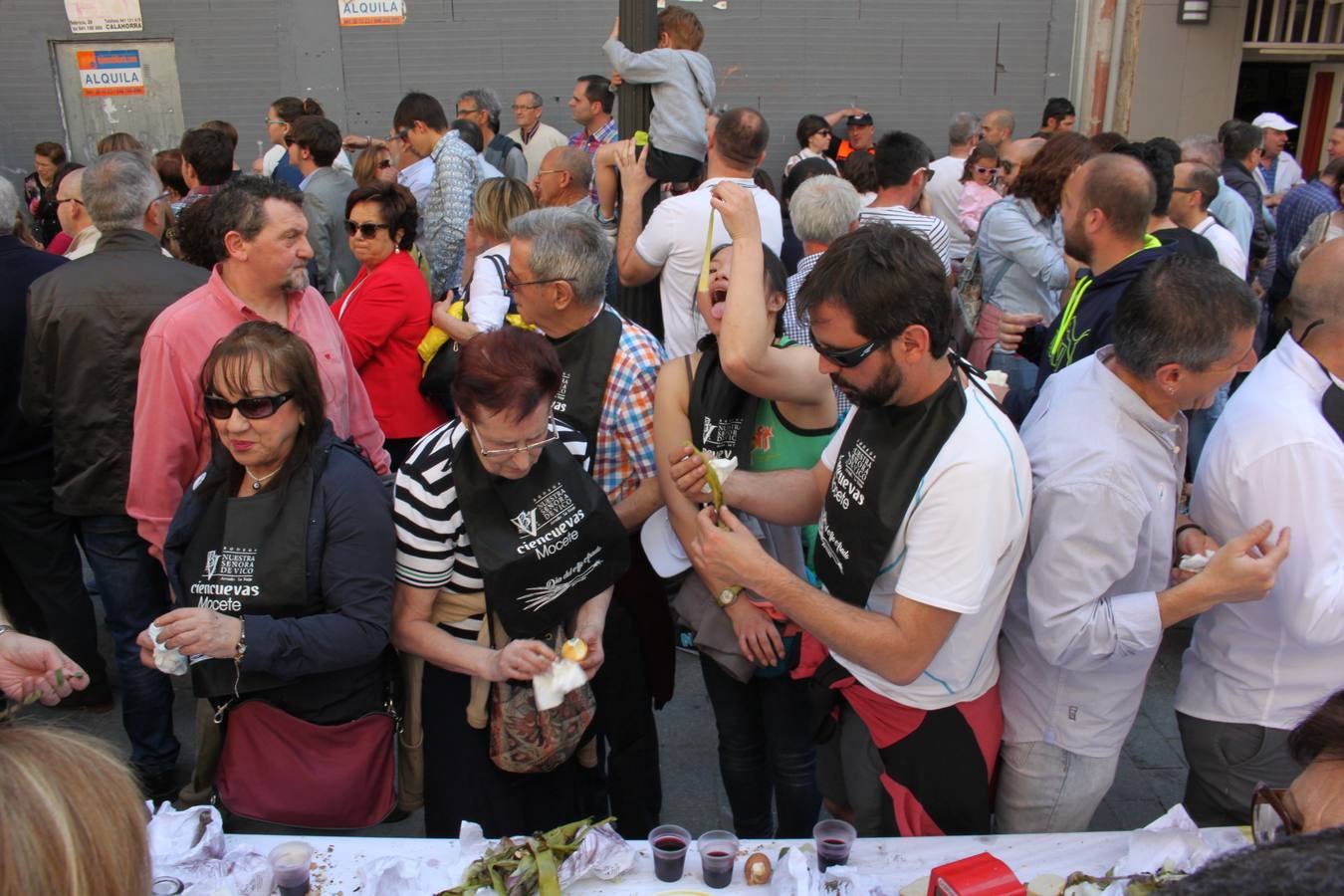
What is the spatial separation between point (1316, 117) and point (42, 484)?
13.5 m

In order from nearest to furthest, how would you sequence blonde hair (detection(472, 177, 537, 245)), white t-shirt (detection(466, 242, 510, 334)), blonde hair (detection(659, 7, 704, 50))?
white t-shirt (detection(466, 242, 510, 334)), blonde hair (detection(472, 177, 537, 245)), blonde hair (detection(659, 7, 704, 50))

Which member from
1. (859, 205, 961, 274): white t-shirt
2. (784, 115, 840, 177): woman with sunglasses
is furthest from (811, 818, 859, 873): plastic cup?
(784, 115, 840, 177): woman with sunglasses

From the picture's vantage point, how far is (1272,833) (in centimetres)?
170

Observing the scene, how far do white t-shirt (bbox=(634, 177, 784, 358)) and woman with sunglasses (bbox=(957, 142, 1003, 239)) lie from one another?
3254mm

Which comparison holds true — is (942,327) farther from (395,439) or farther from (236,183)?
(395,439)

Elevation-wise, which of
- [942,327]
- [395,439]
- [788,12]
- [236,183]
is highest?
[788,12]

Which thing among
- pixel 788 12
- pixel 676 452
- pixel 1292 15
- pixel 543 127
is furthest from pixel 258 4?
pixel 1292 15

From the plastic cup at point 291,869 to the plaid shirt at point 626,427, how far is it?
1320 mm

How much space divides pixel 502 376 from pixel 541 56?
9.90 m

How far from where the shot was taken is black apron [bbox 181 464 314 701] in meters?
2.48

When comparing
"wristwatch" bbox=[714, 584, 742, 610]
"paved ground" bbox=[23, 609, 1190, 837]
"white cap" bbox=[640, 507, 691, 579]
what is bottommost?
"paved ground" bbox=[23, 609, 1190, 837]

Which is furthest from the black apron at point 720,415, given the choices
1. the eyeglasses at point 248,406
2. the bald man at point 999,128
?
the bald man at point 999,128

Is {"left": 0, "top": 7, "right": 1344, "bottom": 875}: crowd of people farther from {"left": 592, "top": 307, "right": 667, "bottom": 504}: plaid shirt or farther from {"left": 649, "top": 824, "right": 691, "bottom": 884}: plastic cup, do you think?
{"left": 649, "top": 824, "right": 691, "bottom": 884}: plastic cup

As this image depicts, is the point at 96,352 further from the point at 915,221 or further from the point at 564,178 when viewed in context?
the point at 915,221
